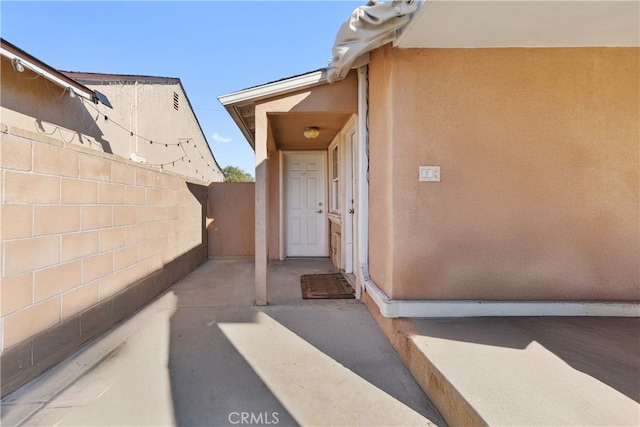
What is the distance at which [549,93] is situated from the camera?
8.05 feet

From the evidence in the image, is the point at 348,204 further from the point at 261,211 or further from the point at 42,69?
the point at 42,69

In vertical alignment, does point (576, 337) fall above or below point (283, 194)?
below

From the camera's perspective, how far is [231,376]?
6.53 ft

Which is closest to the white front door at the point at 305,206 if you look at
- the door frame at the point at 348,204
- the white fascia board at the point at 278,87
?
the door frame at the point at 348,204

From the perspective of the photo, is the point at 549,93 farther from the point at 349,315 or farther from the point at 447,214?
the point at 349,315

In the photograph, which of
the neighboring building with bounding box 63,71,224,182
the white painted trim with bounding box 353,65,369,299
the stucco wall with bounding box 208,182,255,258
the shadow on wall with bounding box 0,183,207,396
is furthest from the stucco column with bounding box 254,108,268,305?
the neighboring building with bounding box 63,71,224,182

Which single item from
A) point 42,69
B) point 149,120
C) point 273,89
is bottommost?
point 273,89

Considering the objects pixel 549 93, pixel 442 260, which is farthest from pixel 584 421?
pixel 549 93

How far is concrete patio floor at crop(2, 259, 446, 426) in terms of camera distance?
1.61 m

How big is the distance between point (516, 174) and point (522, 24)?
1188 mm

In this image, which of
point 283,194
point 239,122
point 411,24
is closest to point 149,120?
point 283,194

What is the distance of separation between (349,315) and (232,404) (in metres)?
1.60

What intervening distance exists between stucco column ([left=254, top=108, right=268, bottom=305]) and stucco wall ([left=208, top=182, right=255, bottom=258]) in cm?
301

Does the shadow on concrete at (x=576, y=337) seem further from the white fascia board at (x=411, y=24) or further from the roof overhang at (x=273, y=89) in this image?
A: the roof overhang at (x=273, y=89)
